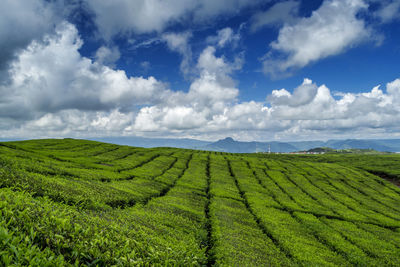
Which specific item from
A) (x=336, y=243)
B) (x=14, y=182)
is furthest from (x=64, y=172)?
(x=336, y=243)

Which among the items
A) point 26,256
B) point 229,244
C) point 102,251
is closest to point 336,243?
point 229,244

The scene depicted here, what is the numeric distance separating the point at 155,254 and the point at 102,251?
7.64ft

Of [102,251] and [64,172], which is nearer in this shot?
[102,251]

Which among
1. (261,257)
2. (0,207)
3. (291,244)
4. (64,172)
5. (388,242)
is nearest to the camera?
(0,207)

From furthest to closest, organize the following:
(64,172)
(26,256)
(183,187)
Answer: (183,187)
(64,172)
(26,256)

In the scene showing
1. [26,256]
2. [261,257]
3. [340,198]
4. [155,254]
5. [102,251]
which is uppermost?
[26,256]

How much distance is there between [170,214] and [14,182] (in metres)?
13.8

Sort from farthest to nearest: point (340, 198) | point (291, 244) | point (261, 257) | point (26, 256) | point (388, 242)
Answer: point (340, 198) < point (388, 242) < point (291, 244) < point (261, 257) < point (26, 256)

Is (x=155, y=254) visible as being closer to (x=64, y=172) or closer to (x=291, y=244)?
(x=291, y=244)

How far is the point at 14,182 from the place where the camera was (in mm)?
16891

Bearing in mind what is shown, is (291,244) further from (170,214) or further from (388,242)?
(388,242)

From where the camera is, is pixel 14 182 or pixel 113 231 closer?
pixel 113 231

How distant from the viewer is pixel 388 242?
85.1 feet

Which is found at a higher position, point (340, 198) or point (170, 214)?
point (170, 214)
